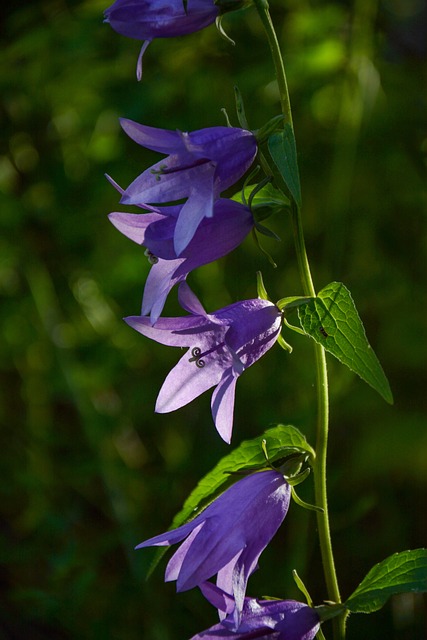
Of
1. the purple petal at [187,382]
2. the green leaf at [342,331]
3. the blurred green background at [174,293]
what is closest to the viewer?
the green leaf at [342,331]

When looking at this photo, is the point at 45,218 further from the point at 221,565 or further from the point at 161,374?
the point at 221,565

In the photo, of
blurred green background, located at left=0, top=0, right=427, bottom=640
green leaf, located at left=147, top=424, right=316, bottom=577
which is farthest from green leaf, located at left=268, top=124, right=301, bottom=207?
blurred green background, located at left=0, top=0, right=427, bottom=640

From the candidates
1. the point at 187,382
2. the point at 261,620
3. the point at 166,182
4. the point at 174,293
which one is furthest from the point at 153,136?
the point at 174,293

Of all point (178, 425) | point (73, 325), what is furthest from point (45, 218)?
point (178, 425)

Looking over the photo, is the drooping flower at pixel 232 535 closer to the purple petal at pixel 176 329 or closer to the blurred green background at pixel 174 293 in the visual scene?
the purple petal at pixel 176 329

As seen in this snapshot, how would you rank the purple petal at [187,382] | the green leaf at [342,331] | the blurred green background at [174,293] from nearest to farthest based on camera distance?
the green leaf at [342,331], the purple petal at [187,382], the blurred green background at [174,293]

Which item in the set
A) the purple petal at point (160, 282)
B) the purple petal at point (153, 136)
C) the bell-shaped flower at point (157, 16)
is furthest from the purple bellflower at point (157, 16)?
the purple petal at point (160, 282)

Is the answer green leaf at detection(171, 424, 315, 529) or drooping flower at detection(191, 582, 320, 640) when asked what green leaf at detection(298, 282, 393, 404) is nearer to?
green leaf at detection(171, 424, 315, 529)

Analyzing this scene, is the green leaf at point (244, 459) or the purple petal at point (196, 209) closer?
the purple petal at point (196, 209)
